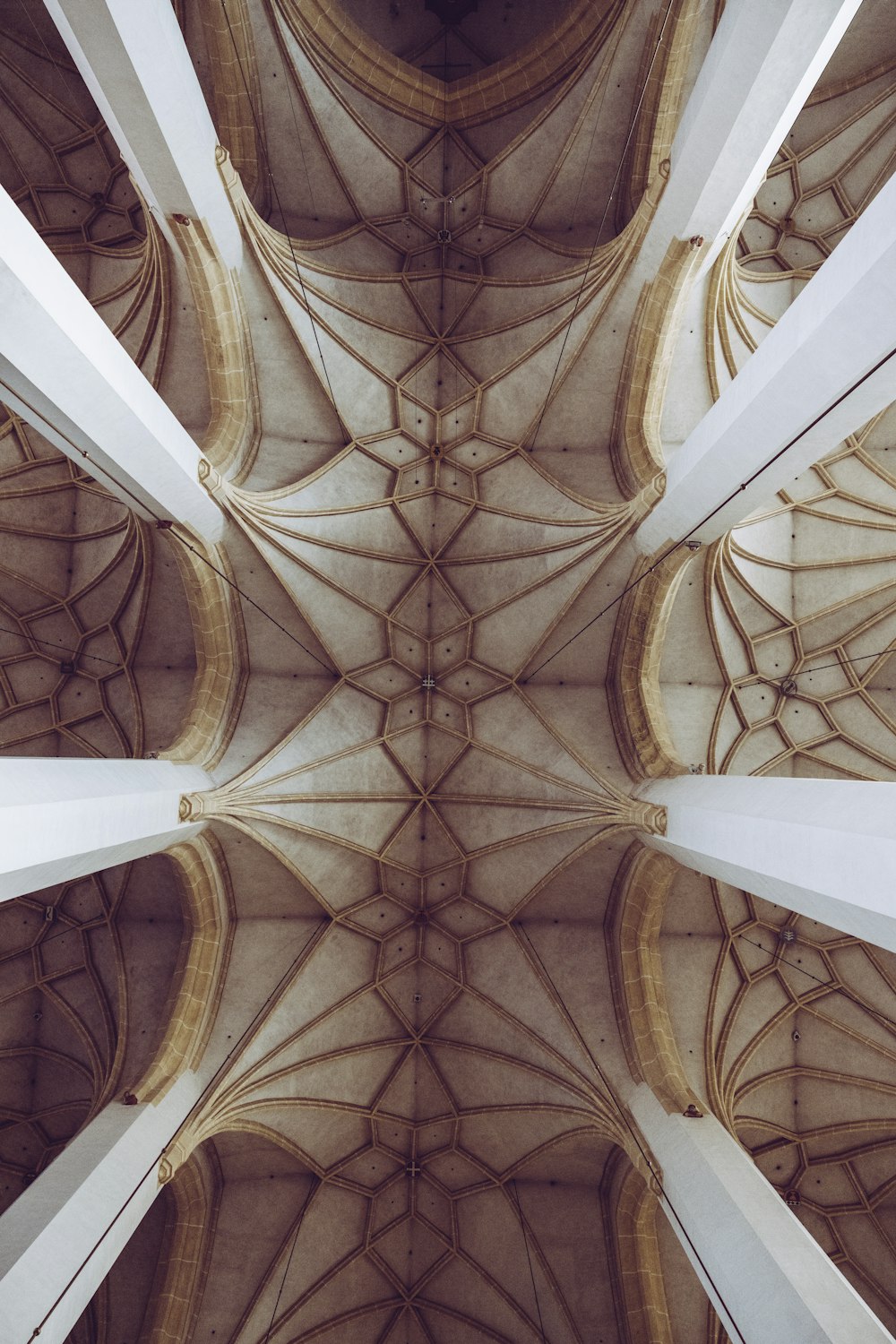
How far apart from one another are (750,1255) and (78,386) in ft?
32.0

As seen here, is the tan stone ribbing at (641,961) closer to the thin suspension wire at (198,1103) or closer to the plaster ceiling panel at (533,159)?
the thin suspension wire at (198,1103)

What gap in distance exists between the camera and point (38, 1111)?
46.7 feet

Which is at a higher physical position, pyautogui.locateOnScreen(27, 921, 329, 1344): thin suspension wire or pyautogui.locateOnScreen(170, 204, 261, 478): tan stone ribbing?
pyautogui.locateOnScreen(170, 204, 261, 478): tan stone ribbing

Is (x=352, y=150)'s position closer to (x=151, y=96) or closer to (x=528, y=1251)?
(x=151, y=96)

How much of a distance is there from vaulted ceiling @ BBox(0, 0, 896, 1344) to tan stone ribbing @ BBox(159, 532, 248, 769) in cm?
9

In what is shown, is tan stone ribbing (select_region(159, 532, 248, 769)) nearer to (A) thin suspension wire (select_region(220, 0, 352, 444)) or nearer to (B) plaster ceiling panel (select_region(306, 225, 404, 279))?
(A) thin suspension wire (select_region(220, 0, 352, 444))

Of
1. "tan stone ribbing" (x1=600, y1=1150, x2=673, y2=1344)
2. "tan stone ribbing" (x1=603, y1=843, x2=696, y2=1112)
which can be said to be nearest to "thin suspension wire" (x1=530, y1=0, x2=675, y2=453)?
"tan stone ribbing" (x1=603, y1=843, x2=696, y2=1112)

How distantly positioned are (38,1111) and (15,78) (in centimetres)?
1552

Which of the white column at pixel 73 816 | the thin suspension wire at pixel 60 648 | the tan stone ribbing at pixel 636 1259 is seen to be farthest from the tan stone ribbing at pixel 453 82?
the tan stone ribbing at pixel 636 1259

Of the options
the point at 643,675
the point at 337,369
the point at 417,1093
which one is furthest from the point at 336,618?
the point at 417,1093

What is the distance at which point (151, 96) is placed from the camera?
861cm

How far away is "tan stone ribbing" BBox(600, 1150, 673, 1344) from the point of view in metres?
13.1

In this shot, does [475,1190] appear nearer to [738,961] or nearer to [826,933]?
[738,961]

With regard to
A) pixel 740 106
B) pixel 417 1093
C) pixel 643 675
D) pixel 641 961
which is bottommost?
pixel 417 1093
